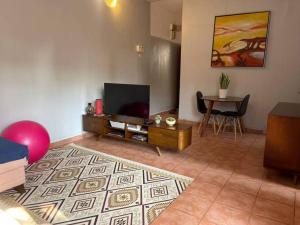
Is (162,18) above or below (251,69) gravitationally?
above

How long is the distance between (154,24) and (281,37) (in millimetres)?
2825

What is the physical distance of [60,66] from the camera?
3469 mm

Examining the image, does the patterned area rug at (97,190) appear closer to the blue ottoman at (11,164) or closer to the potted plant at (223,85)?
the blue ottoman at (11,164)

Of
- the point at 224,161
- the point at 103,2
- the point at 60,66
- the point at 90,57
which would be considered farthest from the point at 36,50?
the point at 224,161

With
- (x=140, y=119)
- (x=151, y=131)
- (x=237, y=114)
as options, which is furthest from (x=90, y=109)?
(x=237, y=114)

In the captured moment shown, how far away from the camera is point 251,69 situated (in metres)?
4.36

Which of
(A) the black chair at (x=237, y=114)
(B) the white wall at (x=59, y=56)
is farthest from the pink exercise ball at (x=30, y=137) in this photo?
(A) the black chair at (x=237, y=114)

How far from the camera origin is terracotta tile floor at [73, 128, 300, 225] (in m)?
1.88

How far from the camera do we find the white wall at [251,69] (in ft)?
13.0

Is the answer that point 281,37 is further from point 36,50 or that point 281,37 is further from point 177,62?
point 36,50

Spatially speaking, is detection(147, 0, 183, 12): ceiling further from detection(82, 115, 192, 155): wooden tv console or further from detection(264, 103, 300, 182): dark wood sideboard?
detection(264, 103, 300, 182): dark wood sideboard

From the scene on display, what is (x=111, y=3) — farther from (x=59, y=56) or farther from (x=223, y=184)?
(x=223, y=184)

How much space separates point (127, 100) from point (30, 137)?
4.85ft

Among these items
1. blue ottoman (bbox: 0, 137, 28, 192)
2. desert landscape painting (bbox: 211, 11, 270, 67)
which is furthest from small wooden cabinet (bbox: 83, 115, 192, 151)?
desert landscape painting (bbox: 211, 11, 270, 67)
